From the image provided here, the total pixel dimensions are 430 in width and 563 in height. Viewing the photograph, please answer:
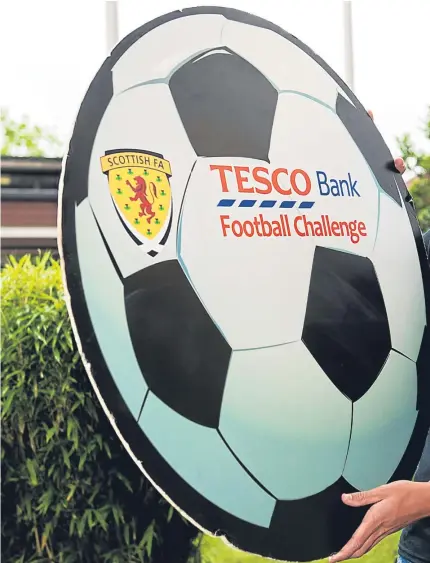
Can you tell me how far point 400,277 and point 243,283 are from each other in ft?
1.28

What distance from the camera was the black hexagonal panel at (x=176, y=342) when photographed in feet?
3.25

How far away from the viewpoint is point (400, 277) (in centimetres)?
133

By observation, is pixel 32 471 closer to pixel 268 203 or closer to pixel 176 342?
pixel 176 342

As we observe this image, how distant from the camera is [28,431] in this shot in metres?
1.51

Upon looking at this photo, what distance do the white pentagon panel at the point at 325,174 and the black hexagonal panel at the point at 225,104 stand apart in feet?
0.11

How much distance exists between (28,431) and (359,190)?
2.86 feet

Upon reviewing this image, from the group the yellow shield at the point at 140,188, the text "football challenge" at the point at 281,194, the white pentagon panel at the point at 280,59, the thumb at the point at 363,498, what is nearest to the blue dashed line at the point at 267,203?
the text "football challenge" at the point at 281,194

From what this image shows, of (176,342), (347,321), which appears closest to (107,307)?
(176,342)

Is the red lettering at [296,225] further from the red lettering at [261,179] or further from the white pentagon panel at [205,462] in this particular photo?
the white pentagon panel at [205,462]

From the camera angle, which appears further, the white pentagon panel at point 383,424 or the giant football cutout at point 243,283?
the white pentagon panel at point 383,424

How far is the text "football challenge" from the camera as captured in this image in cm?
112

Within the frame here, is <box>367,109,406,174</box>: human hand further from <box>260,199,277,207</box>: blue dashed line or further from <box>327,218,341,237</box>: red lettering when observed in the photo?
<box>260,199,277,207</box>: blue dashed line

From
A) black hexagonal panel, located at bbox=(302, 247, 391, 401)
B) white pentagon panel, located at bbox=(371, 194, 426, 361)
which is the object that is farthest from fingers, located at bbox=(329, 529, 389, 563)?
white pentagon panel, located at bbox=(371, 194, 426, 361)

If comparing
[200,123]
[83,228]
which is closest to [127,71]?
[200,123]
